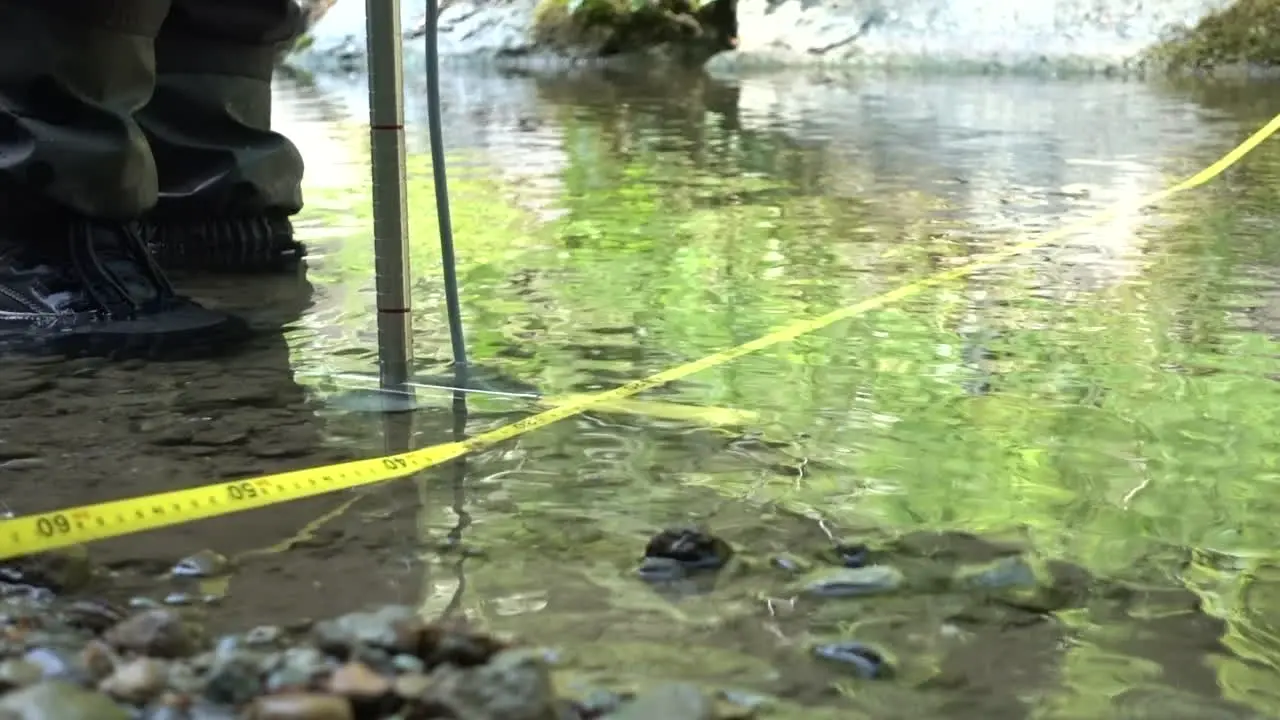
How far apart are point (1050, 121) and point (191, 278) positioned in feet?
10.8

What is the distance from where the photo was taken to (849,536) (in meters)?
1.03

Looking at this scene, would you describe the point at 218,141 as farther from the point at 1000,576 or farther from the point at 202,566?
the point at 1000,576

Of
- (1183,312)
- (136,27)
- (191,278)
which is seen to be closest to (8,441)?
(136,27)

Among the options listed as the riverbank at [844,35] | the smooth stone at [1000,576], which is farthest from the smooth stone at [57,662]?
the riverbank at [844,35]

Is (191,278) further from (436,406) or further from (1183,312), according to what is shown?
(1183,312)

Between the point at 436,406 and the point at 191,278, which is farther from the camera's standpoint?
the point at 191,278

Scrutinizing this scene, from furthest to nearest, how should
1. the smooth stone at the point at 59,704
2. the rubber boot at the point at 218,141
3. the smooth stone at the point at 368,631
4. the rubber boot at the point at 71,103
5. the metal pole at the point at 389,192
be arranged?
1. the rubber boot at the point at 218,141
2. the rubber boot at the point at 71,103
3. the metal pole at the point at 389,192
4. the smooth stone at the point at 368,631
5. the smooth stone at the point at 59,704

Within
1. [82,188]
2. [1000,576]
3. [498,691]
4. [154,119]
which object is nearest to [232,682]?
[498,691]

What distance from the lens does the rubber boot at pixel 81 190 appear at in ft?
5.31

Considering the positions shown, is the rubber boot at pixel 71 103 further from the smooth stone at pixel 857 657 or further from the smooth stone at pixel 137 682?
the smooth stone at pixel 857 657

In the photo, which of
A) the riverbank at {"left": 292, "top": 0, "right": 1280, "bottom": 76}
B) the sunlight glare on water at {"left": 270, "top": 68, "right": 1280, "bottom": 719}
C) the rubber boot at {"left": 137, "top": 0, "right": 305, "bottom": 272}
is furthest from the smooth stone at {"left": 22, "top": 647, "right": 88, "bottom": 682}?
the riverbank at {"left": 292, "top": 0, "right": 1280, "bottom": 76}

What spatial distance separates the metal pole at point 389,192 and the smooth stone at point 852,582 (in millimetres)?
633

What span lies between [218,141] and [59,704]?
1719 millimetres

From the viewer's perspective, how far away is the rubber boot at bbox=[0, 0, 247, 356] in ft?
5.31
